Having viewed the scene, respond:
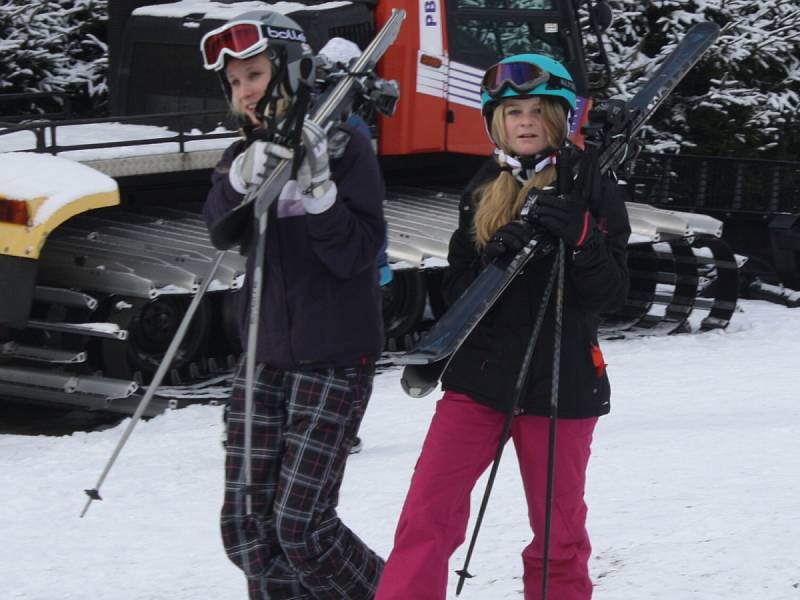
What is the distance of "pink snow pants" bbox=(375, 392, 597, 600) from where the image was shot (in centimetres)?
355

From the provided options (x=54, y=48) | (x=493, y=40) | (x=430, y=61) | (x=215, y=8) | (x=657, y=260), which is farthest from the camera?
(x=54, y=48)

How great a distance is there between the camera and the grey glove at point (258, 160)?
3311mm

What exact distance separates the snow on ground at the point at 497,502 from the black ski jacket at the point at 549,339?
102 centimetres

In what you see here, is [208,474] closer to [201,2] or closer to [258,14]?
[258,14]

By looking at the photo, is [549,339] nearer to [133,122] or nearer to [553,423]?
[553,423]

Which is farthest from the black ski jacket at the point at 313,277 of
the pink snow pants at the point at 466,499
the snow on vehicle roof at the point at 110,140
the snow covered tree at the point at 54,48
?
the snow covered tree at the point at 54,48

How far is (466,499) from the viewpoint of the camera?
3.62 m

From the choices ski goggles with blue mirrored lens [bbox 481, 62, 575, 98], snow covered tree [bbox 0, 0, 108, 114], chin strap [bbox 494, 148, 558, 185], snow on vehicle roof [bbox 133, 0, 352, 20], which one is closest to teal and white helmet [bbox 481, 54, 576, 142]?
ski goggles with blue mirrored lens [bbox 481, 62, 575, 98]

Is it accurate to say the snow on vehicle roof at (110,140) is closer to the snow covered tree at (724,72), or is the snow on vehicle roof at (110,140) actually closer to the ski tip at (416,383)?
the ski tip at (416,383)

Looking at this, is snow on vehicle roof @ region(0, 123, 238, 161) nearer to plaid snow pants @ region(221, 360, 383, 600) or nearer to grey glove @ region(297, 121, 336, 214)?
plaid snow pants @ region(221, 360, 383, 600)

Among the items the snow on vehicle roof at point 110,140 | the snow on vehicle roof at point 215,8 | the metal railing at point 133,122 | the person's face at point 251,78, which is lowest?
the snow on vehicle roof at point 110,140

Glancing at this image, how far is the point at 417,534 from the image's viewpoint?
3557 millimetres

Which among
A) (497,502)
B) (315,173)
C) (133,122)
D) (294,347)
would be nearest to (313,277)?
(294,347)

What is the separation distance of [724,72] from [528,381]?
453 inches
